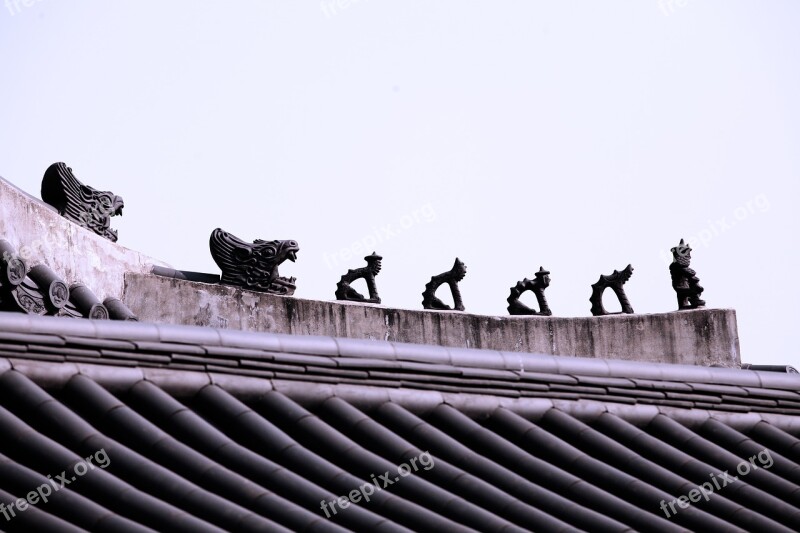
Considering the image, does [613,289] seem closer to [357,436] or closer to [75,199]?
[75,199]

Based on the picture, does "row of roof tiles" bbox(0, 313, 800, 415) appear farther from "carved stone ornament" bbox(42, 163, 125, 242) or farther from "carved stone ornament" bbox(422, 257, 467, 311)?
"carved stone ornament" bbox(422, 257, 467, 311)

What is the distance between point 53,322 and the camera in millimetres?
7250

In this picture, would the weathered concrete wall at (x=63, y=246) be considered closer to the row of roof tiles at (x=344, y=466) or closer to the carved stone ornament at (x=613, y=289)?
the row of roof tiles at (x=344, y=466)

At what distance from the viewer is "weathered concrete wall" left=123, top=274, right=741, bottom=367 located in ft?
46.0

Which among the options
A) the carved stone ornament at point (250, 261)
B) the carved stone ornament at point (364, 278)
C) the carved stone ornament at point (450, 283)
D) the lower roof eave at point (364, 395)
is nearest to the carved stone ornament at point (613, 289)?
the carved stone ornament at point (450, 283)

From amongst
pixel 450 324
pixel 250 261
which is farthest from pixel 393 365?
pixel 450 324

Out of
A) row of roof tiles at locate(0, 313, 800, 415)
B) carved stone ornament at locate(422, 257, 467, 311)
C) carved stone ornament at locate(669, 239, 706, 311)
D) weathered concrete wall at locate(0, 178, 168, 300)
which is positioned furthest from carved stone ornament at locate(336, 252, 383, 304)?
row of roof tiles at locate(0, 313, 800, 415)

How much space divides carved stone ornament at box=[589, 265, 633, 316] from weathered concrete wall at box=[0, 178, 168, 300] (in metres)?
5.73

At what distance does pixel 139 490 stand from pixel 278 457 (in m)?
0.81

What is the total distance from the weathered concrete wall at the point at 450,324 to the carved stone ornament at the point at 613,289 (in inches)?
17.2

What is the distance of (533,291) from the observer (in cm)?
1762

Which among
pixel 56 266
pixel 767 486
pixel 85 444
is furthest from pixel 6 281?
pixel 767 486

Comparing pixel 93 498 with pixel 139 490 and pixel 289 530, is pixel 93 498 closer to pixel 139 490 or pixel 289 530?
pixel 139 490

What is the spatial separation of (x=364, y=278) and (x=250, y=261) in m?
2.08
